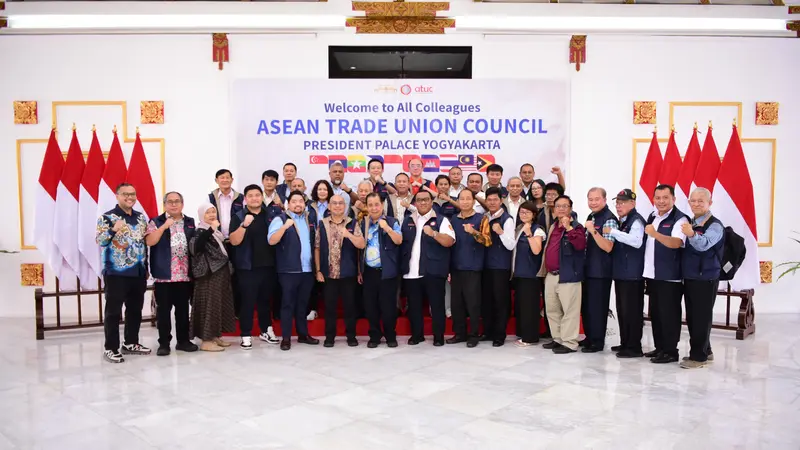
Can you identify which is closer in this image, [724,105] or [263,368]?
[263,368]

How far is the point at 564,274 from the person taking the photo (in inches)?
198

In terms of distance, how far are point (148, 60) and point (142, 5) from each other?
0.62m

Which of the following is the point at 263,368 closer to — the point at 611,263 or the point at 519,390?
the point at 519,390

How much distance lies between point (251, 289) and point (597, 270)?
296cm

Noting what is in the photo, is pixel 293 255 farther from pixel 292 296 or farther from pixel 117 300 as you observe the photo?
pixel 117 300

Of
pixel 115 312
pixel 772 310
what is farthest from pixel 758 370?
pixel 115 312

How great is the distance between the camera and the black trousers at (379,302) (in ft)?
17.2

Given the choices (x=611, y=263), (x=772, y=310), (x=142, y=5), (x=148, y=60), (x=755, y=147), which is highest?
(x=142, y=5)

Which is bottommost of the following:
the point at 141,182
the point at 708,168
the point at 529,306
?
the point at 529,306

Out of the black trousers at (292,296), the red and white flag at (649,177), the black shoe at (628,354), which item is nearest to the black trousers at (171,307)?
the black trousers at (292,296)

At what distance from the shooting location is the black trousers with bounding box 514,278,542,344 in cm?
529

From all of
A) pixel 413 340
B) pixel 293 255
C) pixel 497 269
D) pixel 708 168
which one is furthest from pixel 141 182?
pixel 708 168

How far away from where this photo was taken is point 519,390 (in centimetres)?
404

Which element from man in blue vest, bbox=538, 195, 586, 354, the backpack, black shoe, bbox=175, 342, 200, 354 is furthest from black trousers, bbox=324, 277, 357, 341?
the backpack
